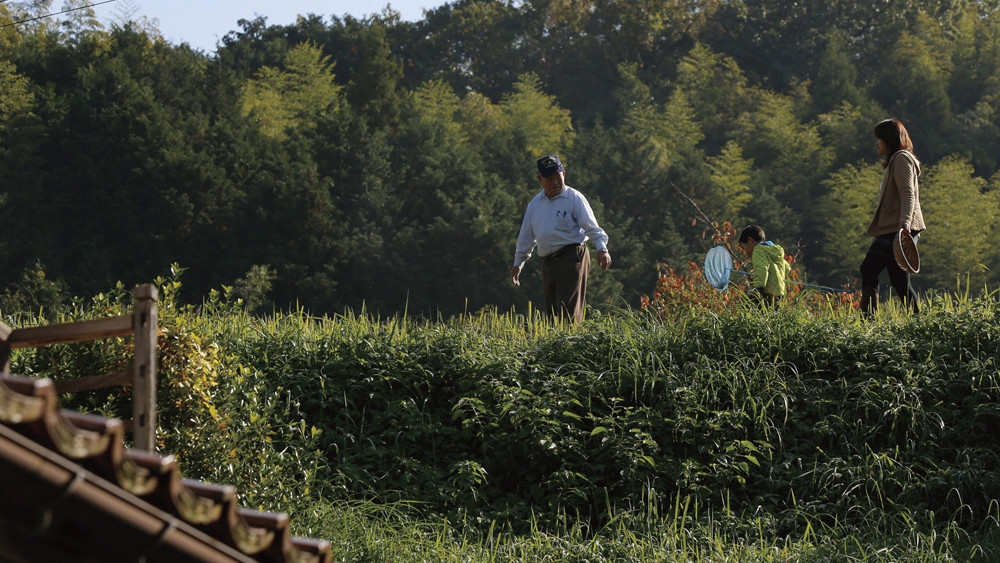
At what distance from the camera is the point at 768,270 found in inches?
361

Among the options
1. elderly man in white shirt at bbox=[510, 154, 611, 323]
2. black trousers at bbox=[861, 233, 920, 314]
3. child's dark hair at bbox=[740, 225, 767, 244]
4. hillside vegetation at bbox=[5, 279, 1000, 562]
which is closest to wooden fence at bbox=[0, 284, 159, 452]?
hillside vegetation at bbox=[5, 279, 1000, 562]

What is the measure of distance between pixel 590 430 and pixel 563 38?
70.9 meters

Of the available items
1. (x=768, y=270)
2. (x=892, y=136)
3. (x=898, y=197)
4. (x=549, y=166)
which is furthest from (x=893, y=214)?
(x=549, y=166)

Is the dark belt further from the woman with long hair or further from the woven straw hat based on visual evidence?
the woven straw hat

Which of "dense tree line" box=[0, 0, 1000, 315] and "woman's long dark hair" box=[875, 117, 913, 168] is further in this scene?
"dense tree line" box=[0, 0, 1000, 315]

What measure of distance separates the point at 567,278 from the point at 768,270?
56.9 inches

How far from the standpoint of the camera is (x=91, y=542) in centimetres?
225

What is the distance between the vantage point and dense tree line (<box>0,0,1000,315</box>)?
4244cm

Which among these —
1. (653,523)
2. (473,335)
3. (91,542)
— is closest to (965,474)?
(653,523)

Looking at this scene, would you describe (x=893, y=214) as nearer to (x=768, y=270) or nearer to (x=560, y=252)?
(x=768, y=270)

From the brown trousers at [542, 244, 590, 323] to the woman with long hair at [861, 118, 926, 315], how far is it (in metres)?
1.96

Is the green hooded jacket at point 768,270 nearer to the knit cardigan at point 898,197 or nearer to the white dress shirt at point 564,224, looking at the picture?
the knit cardigan at point 898,197

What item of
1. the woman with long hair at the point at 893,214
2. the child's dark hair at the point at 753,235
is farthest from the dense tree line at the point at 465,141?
the woman with long hair at the point at 893,214

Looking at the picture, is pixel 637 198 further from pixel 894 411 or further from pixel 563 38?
pixel 894 411
